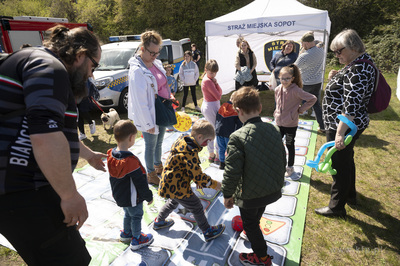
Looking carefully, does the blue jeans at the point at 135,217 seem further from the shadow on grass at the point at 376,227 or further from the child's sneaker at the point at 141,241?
the shadow on grass at the point at 376,227

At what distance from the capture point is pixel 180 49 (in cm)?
1044

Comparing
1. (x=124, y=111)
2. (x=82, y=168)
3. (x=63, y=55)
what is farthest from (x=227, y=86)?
(x=63, y=55)

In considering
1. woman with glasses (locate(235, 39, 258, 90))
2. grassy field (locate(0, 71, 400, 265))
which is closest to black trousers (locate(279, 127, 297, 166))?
grassy field (locate(0, 71, 400, 265))

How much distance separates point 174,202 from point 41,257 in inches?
56.6

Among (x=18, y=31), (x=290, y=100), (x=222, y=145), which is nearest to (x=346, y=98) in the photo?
(x=290, y=100)

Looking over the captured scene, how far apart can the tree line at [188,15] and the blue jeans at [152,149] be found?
14.8 meters

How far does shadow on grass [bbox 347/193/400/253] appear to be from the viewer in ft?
8.27

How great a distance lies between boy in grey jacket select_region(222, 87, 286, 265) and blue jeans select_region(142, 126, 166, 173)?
160 centimetres

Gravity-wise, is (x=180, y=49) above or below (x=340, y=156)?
above

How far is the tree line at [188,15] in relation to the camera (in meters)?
14.8

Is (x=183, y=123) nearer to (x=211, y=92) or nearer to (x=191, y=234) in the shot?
(x=211, y=92)

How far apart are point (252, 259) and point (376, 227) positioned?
5.19ft

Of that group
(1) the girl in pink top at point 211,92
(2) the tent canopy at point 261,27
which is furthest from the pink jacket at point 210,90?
(2) the tent canopy at point 261,27

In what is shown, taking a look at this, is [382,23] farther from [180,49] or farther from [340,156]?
[340,156]
